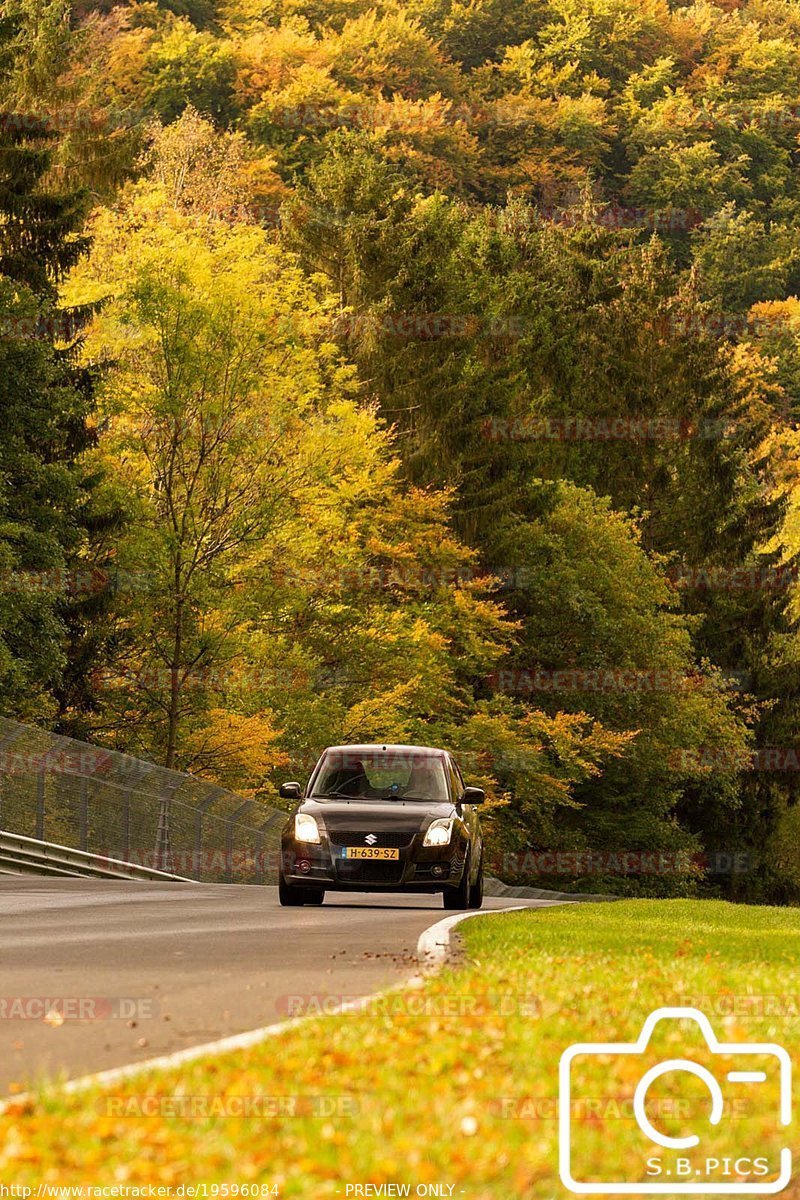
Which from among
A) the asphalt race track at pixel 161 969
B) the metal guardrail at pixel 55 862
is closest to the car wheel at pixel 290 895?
the asphalt race track at pixel 161 969

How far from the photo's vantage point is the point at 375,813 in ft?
75.2

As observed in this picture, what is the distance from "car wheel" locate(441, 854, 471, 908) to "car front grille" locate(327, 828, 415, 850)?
1.05 metres

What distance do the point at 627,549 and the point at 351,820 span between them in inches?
1582

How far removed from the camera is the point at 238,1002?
11.0 meters

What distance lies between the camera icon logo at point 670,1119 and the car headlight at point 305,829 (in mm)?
14383

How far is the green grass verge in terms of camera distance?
6051mm

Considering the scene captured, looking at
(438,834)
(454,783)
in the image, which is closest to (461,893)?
(438,834)

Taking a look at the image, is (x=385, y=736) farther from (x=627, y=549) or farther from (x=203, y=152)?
(x=203, y=152)

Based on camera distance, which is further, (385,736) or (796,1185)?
(385,736)

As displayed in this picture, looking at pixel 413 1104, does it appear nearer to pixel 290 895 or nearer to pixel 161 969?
pixel 161 969

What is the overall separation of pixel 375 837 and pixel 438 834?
70 cm

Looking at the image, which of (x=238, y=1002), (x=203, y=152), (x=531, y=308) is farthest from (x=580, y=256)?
(x=238, y=1002)

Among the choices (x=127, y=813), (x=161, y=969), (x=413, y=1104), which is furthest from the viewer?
(x=127, y=813)

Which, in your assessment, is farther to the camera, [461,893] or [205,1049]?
[461,893]
